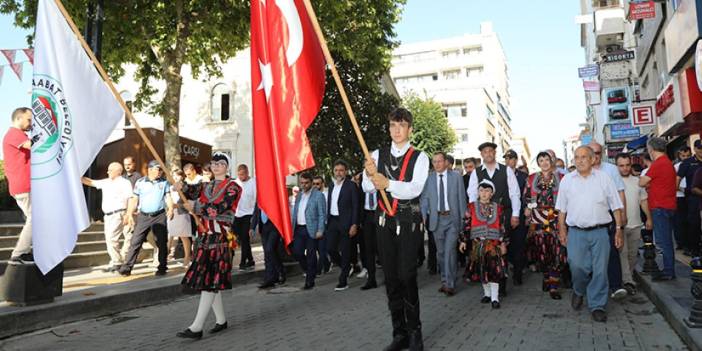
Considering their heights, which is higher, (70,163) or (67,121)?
(67,121)

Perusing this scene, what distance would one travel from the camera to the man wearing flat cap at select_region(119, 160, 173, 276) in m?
9.18

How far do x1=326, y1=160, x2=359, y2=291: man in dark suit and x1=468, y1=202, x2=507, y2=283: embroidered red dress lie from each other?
87.6 inches

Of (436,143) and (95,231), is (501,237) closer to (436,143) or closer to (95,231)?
(95,231)

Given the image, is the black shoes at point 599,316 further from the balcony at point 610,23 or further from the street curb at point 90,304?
the balcony at point 610,23

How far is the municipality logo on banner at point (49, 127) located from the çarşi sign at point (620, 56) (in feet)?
93.2

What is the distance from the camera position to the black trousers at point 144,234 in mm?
9156

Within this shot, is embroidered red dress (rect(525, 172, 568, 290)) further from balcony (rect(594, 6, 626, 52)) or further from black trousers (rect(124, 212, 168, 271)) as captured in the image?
balcony (rect(594, 6, 626, 52))

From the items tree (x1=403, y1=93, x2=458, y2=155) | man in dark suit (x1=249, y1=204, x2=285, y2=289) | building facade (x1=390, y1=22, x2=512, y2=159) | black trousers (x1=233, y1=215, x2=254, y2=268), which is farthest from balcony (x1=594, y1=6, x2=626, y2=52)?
building facade (x1=390, y1=22, x2=512, y2=159)

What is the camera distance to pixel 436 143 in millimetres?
41562

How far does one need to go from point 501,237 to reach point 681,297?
7.23 feet

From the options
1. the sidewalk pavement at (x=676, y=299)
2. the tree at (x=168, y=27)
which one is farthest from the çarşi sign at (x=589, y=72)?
the sidewalk pavement at (x=676, y=299)

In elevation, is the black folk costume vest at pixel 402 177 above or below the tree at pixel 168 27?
below

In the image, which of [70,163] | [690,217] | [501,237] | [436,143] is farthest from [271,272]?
[436,143]

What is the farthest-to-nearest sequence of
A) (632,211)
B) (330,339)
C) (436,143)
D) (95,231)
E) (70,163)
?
1. (436,143)
2. (95,231)
3. (632,211)
4. (330,339)
5. (70,163)
